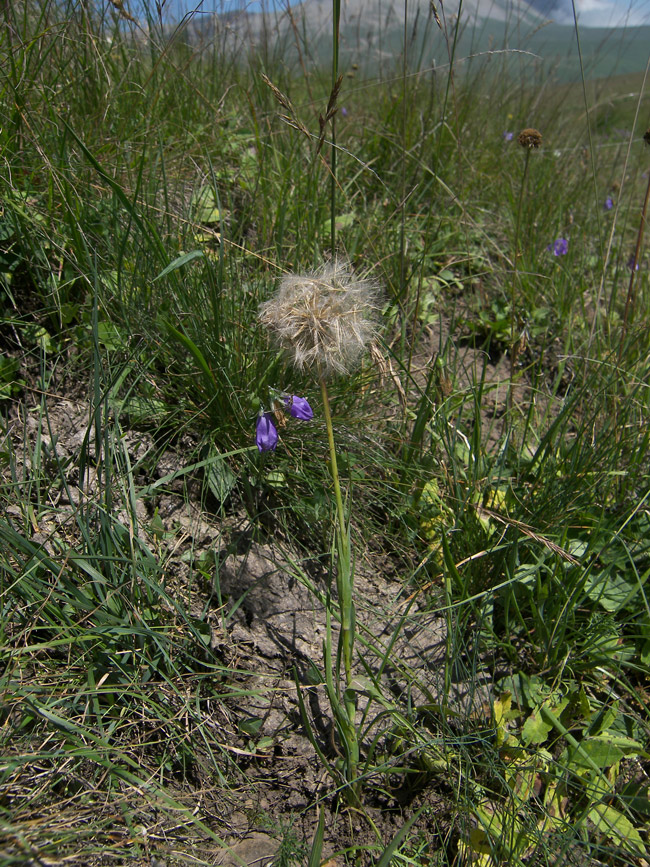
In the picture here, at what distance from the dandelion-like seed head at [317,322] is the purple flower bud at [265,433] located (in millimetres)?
215

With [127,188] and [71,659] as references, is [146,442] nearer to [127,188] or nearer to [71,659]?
[71,659]

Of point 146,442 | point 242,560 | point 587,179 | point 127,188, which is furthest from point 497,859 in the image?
point 587,179

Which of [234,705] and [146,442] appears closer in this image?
[234,705]

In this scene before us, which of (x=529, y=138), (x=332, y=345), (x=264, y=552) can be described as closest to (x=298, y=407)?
(x=332, y=345)

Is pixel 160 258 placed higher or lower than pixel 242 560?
higher

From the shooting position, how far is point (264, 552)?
1.71 meters

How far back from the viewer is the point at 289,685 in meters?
1.54

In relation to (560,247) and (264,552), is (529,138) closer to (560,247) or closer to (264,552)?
(560,247)

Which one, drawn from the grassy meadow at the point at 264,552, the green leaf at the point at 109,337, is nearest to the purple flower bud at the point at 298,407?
the grassy meadow at the point at 264,552

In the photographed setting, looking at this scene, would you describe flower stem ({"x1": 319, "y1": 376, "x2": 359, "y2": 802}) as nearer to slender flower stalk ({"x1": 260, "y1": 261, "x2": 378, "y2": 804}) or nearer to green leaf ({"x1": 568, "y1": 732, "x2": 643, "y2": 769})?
slender flower stalk ({"x1": 260, "y1": 261, "x2": 378, "y2": 804})

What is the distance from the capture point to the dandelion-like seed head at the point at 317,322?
4.18ft

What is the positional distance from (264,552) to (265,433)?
436 millimetres

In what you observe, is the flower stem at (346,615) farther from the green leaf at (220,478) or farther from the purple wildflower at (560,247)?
the purple wildflower at (560,247)

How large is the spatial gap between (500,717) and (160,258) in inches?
67.9
